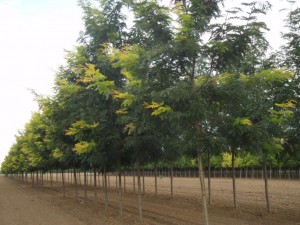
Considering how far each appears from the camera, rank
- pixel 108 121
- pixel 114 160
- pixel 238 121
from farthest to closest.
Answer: pixel 114 160
pixel 108 121
pixel 238 121

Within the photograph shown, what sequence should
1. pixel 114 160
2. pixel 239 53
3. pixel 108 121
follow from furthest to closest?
pixel 114 160 → pixel 108 121 → pixel 239 53

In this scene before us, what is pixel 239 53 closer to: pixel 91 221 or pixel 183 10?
pixel 183 10

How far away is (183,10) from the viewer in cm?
831

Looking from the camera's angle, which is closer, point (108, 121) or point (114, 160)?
point (108, 121)

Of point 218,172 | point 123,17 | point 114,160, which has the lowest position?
point 218,172

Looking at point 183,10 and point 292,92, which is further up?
point 183,10

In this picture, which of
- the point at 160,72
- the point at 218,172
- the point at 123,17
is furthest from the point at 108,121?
the point at 218,172

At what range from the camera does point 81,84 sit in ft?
50.0

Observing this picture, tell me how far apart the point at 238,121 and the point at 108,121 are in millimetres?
6777

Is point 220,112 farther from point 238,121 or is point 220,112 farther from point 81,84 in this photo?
point 81,84

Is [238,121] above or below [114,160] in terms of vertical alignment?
above

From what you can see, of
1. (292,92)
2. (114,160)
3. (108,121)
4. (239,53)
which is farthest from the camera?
(114,160)

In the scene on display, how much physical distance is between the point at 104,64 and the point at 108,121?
7.04 feet

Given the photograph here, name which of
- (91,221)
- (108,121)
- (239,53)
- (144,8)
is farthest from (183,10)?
(91,221)
